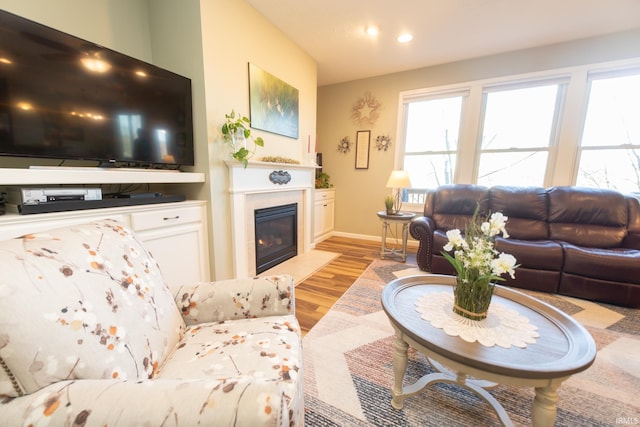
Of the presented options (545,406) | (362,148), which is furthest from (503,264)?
→ (362,148)

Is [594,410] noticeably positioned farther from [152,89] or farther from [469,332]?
[152,89]

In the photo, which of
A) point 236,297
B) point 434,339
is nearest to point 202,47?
point 236,297

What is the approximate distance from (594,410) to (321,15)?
3.39 meters

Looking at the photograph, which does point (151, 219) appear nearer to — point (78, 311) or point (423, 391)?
point (78, 311)

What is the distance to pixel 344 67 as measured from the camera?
138 inches

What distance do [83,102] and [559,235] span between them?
4.16 m

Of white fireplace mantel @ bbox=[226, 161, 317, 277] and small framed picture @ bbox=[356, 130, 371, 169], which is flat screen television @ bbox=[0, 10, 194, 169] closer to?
white fireplace mantel @ bbox=[226, 161, 317, 277]

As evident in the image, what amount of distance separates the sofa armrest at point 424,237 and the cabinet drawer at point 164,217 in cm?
218

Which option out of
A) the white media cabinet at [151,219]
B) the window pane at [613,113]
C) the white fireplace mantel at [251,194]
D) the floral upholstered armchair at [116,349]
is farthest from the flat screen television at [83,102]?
the window pane at [613,113]

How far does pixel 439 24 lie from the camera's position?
2.50 metres

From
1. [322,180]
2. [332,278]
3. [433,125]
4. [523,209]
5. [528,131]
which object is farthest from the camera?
[322,180]

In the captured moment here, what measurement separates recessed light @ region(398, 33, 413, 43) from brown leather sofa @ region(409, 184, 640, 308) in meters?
1.78

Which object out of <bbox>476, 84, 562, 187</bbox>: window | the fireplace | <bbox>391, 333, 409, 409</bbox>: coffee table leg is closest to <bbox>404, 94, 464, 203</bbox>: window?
<bbox>476, 84, 562, 187</bbox>: window

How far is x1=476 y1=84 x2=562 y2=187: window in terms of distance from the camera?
3.01 meters
